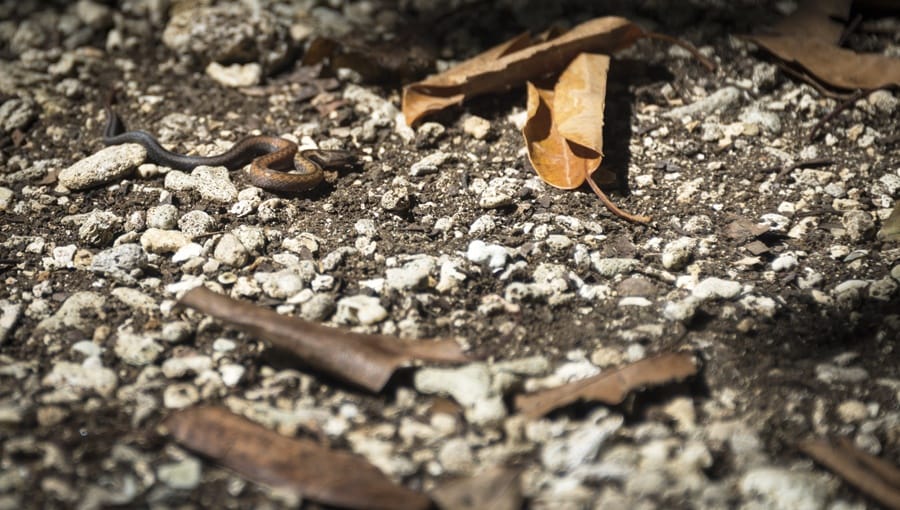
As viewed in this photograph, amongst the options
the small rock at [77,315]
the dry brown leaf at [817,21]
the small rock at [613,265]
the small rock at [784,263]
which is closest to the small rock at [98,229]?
the small rock at [77,315]

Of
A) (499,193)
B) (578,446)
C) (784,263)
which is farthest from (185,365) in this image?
(784,263)

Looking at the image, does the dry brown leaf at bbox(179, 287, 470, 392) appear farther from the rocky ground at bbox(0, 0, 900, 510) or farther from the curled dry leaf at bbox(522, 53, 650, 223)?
the curled dry leaf at bbox(522, 53, 650, 223)

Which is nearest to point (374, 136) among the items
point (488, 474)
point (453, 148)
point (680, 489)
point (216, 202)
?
point (453, 148)

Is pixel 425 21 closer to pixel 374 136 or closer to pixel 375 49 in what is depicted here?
pixel 375 49

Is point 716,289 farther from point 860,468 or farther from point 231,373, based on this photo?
point 231,373

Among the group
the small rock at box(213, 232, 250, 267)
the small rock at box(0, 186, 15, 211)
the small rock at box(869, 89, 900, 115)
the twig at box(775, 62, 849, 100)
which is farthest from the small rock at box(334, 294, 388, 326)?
the small rock at box(869, 89, 900, 115)

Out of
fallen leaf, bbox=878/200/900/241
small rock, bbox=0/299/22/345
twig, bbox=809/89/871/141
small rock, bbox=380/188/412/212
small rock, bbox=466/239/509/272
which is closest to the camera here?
small rock, bbox=0/299/22/345
